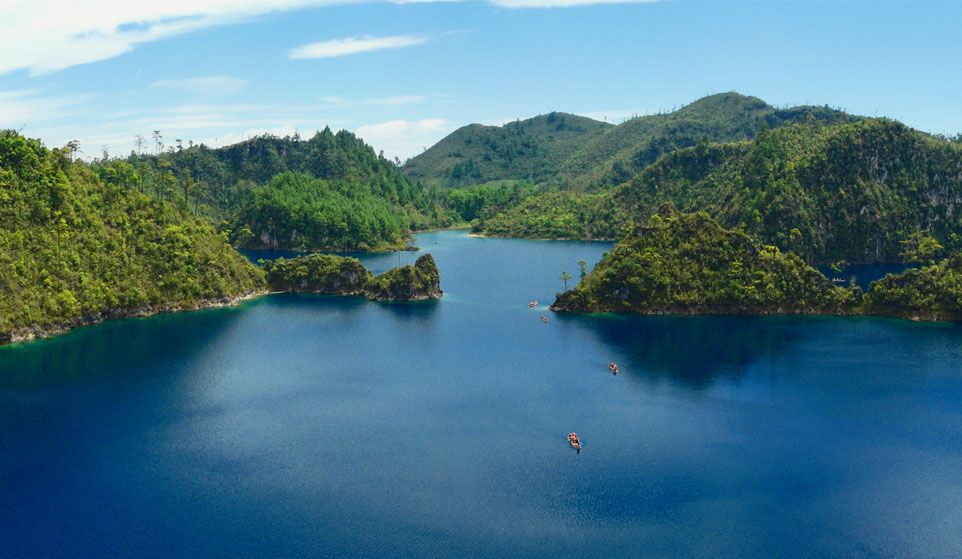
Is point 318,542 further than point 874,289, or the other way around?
point 874,289

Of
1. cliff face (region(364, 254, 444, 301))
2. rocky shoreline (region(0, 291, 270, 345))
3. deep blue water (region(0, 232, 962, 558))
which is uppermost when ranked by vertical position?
cliff face (region(364, 254, 444, 301))

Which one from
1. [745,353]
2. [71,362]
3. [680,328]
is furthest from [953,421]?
[71,362]

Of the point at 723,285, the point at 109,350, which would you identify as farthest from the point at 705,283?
the point at 109,350

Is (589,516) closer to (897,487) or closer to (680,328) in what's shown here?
(897,487)

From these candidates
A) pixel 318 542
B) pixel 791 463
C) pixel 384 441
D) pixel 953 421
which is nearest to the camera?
pixel 318 542

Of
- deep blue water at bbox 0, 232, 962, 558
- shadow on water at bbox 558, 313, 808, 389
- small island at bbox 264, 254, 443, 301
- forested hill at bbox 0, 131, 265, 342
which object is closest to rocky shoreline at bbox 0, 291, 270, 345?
forested hill at bbox 0, 131, 265, 342

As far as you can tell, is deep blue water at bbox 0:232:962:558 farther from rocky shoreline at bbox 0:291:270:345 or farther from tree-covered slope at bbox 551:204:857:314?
tree-covered slope at bbox 551:204:857:314

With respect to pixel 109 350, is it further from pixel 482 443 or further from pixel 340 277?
pixel 482 443
